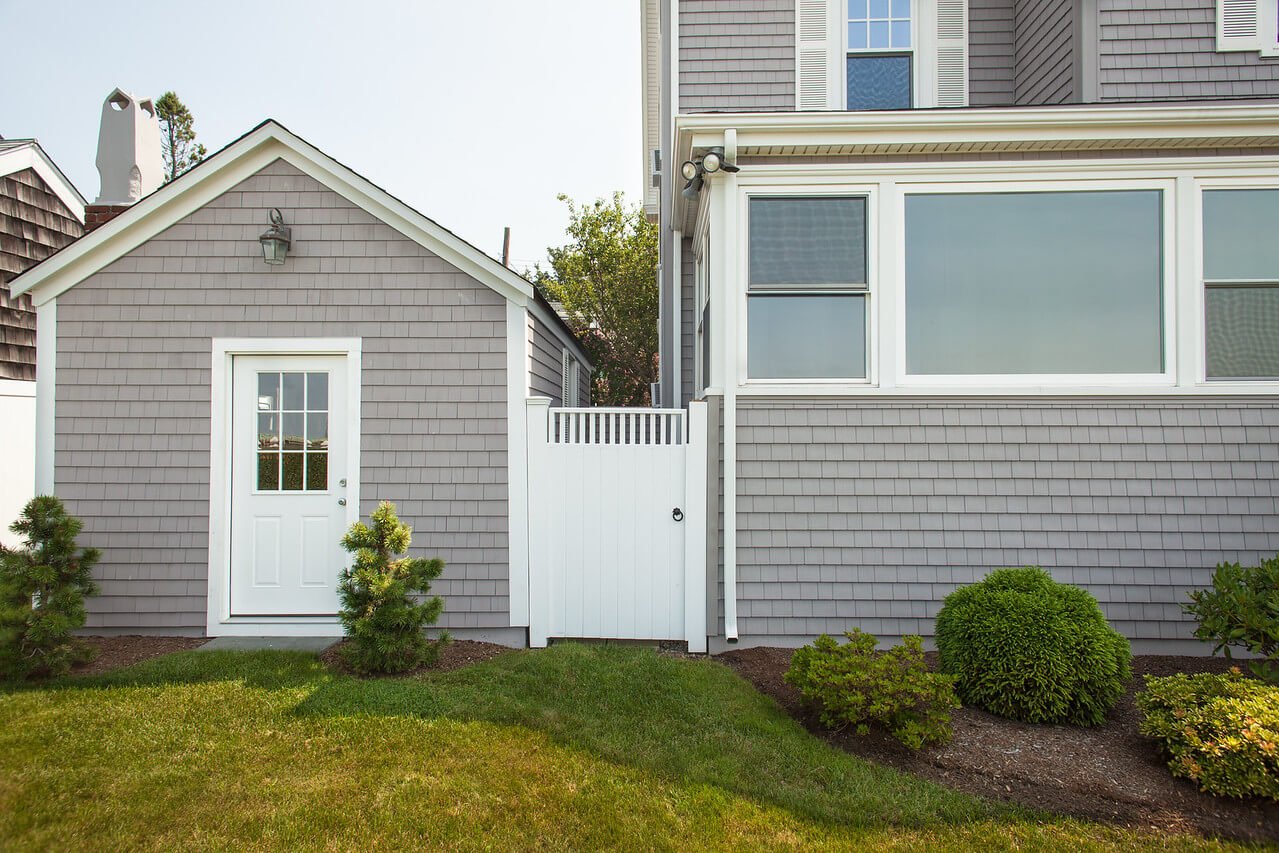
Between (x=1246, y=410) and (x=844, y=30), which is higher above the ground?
(x=844, y=30)

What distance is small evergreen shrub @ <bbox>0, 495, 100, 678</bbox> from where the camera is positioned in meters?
4.12

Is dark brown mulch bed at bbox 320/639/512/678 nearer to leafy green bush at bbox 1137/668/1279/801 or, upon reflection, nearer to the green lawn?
the green lawn

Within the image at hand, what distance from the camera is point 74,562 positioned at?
459 cm

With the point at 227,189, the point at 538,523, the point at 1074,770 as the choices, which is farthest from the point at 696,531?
the point at 227,189

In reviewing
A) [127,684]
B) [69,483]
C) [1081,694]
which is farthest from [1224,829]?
[69,483]

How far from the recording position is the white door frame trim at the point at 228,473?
5.15m

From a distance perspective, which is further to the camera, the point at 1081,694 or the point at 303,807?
the point at 1081,694

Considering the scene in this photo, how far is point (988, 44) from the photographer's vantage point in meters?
6.38

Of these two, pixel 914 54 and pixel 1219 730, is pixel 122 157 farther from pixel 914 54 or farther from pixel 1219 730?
pixel 1219 730

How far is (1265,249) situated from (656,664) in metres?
5.03

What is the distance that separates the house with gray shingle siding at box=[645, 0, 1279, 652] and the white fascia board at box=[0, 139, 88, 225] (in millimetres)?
6969

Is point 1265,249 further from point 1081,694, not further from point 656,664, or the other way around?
point 656,664

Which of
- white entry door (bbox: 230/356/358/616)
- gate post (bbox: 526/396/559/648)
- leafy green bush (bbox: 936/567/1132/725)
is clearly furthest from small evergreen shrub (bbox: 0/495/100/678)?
leafy green bush (bbox: 936/567/1132/725)

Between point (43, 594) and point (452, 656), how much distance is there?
2542 mm
